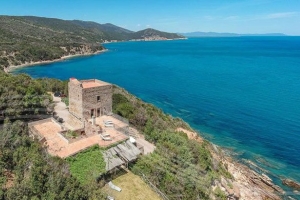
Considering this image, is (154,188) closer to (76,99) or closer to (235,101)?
(76,99)

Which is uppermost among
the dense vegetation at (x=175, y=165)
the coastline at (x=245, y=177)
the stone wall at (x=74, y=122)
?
the stone wall at (x=74, y=122)

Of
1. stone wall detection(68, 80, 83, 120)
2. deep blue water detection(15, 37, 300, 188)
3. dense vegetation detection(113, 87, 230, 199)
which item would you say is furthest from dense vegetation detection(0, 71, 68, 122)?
deep blue water detection(15, 37, 300, 188)

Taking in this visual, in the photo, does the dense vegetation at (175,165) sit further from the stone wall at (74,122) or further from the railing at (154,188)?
the stone wall at (74,122)

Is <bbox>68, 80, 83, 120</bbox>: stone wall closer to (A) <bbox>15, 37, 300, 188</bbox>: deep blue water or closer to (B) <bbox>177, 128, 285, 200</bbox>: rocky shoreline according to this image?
(B) <bbox>177, 128, 285, 200</bbox>: rocky shoreline

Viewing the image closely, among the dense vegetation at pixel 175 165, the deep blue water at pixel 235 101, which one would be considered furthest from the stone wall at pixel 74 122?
the deep blue water at pixel 235 101

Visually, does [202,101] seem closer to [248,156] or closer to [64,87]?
[248,156]

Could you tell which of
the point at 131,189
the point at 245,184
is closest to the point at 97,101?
the point at 131,189
